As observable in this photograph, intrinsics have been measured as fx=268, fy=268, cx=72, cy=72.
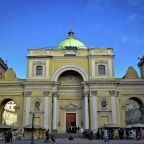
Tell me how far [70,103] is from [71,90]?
1911 mm

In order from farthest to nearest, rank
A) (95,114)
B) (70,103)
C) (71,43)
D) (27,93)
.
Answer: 1. (71,43)
2. (70,103)
3. (27,93)
4. (95,114)

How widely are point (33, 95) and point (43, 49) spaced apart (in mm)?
7106

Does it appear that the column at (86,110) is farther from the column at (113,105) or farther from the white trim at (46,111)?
the white trim at (46,111)

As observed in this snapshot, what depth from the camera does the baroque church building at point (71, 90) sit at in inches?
1448

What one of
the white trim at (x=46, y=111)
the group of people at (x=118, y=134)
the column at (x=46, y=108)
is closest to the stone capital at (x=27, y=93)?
the column at (x=46, y=108)

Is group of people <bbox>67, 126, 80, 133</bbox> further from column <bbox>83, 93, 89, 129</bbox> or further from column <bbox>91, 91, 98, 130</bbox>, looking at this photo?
column <bbox>91, 91, 98, 130</bbox>

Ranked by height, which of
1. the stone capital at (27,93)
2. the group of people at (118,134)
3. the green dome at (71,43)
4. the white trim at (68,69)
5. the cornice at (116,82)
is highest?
the green dome at (71,43)

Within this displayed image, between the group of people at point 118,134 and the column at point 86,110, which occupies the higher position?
the column at point 86,110

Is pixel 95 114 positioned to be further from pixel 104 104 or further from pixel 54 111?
pixel 54 111

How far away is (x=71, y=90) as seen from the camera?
130 ft

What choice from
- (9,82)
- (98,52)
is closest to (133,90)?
(98,52)

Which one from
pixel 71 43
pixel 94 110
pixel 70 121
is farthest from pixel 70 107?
pixel 71 43

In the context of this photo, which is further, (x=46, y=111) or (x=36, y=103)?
(x=36, y=103)

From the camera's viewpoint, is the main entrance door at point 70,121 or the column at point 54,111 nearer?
the column at point 54,111
